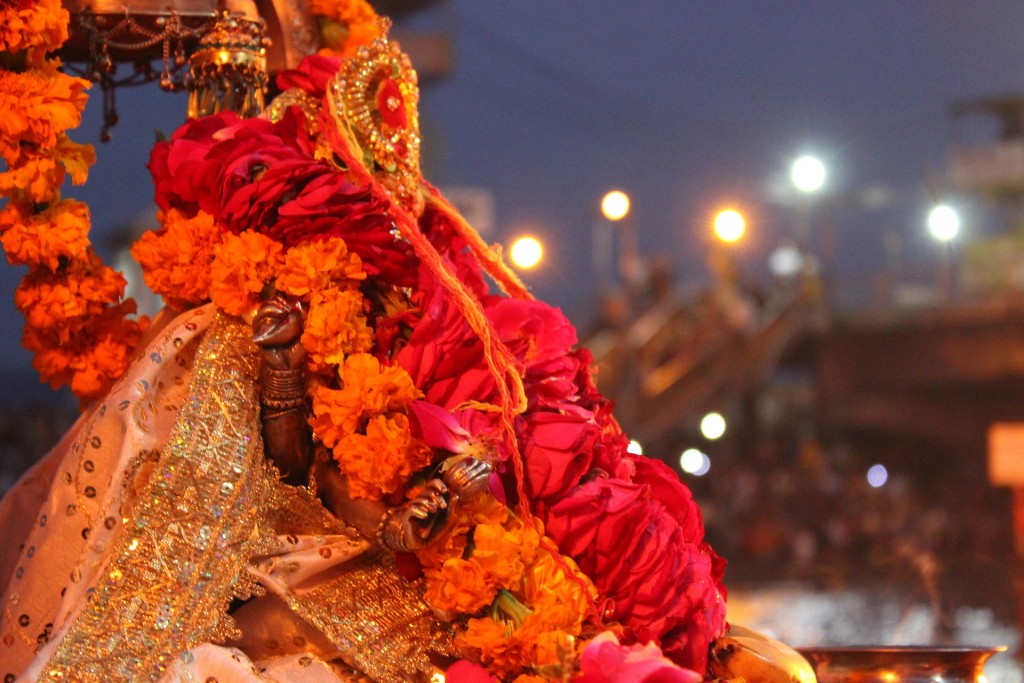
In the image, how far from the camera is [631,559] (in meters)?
3.15

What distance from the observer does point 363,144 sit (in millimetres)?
3615

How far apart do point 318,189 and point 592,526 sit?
102 cm

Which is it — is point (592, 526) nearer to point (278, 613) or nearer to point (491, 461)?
point (491, 461)

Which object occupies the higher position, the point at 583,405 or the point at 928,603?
the point at 928,603

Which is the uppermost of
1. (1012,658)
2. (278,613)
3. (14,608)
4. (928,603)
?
(928,603)

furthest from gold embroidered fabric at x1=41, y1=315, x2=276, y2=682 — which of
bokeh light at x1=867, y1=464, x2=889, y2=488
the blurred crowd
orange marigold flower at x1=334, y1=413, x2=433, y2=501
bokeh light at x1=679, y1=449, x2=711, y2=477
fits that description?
bokeh light at x1=867, y1=464, x2=889, y2=488

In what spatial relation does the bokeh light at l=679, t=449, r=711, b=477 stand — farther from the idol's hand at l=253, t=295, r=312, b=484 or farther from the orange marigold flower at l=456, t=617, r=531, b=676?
the orange marigold flower at l=456, t=617, r=531, b=676

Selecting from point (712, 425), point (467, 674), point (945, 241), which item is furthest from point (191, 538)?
point (945, 241)

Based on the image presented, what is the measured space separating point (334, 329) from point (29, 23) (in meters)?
0.98

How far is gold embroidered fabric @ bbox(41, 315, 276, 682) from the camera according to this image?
2.91m

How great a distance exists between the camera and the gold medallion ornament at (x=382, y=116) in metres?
3.59

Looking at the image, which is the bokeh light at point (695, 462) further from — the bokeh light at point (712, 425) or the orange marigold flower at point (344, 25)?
the orange marigold flower at point (344, 25)

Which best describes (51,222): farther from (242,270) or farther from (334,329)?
(334,329)

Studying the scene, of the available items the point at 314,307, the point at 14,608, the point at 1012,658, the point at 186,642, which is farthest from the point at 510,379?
the point at 1012,658
